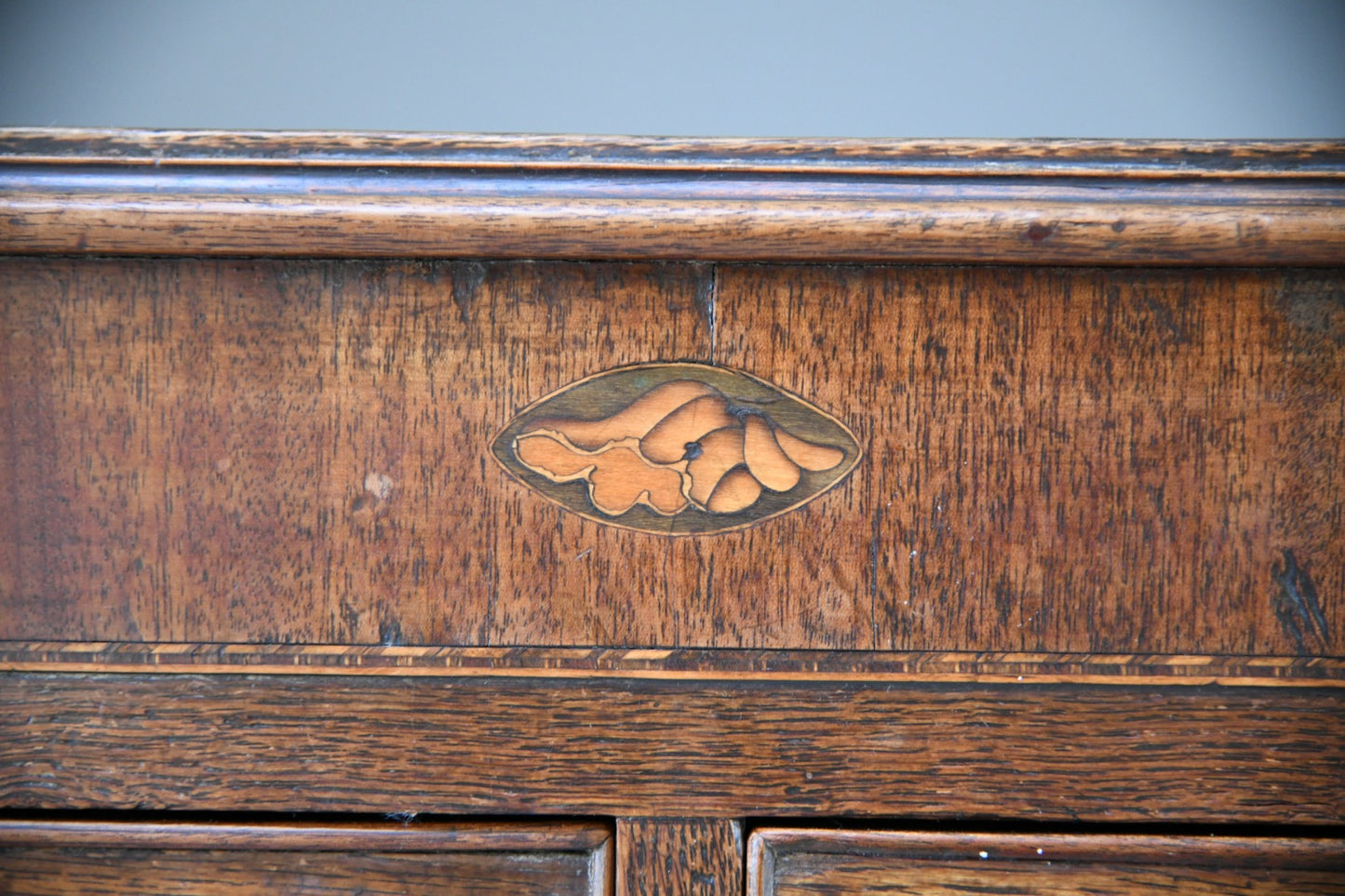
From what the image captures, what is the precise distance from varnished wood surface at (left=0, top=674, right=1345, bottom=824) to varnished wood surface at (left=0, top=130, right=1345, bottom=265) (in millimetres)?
184

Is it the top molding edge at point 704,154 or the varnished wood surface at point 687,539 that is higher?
the top molding edge at point 704,154

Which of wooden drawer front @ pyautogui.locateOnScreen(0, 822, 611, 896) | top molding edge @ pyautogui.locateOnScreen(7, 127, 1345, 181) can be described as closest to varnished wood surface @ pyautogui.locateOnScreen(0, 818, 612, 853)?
wooden drawer front @ pyautogui.locateOnScreen(0, 822, 611, 896)

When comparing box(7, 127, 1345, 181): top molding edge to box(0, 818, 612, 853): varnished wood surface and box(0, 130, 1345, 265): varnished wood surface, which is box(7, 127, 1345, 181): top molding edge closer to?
box(0, 130, 1345, 265): varnished wood surface

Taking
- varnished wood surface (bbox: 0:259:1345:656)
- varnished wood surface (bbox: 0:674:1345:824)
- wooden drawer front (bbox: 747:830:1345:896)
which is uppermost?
varnished wood surface (bbox: 0:259:1345:656)

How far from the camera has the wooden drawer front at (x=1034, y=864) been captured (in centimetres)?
37

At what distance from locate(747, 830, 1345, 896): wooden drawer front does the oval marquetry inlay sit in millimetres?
151

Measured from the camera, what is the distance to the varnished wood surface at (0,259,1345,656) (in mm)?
349

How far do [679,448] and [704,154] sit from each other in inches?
4.7

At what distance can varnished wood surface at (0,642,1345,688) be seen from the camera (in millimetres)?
364

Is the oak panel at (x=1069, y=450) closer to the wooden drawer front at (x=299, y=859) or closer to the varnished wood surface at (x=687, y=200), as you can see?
the varnished wood surface at (x=687, y=200)

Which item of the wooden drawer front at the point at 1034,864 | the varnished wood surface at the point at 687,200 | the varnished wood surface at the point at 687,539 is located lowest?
the wooden drawer front at the point at 1034,864

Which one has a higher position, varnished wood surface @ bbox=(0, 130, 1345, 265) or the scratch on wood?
varnished wood surface @ bbox=(0, 130, 1345, 265)

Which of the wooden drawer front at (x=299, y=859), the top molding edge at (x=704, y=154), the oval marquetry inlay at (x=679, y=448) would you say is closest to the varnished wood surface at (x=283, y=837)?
the wooden drawer front at (x=299, y=859)

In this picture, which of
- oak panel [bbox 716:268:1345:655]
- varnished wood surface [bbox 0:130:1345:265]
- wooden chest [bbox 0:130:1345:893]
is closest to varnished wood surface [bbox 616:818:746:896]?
wooden chest [bbox 0:130:1345:893]
